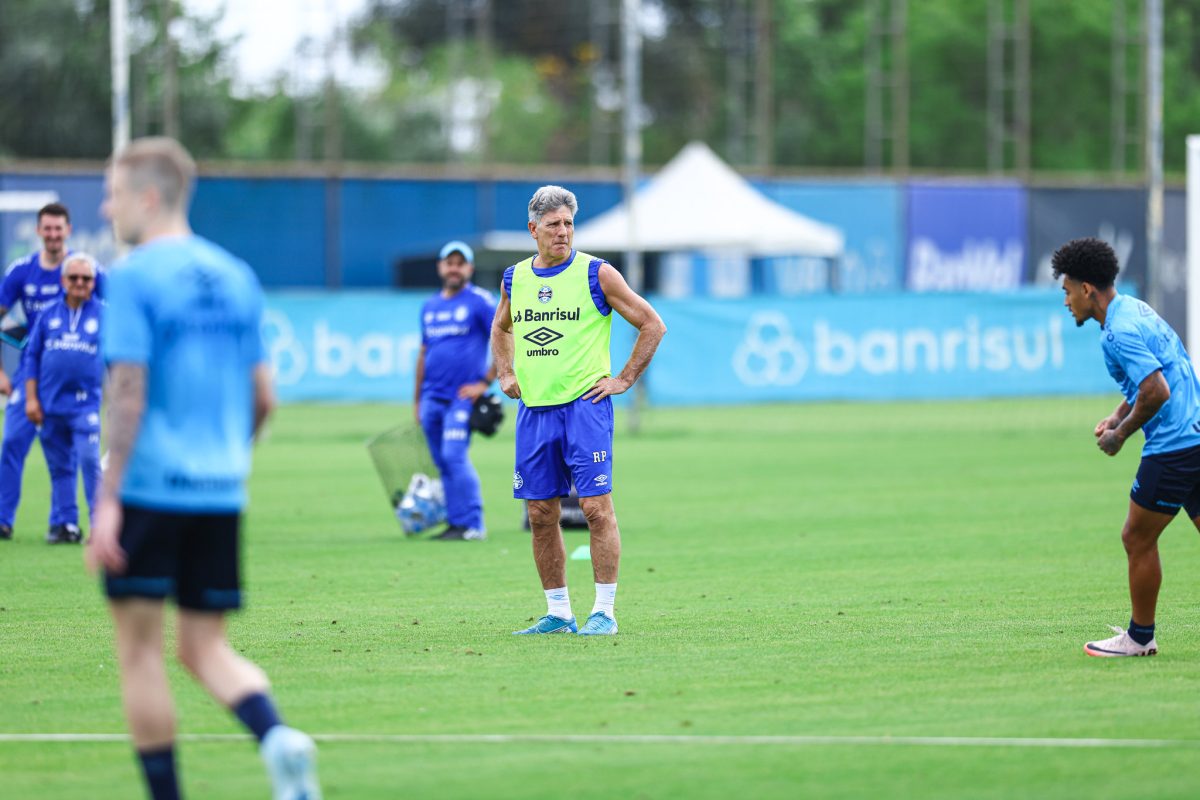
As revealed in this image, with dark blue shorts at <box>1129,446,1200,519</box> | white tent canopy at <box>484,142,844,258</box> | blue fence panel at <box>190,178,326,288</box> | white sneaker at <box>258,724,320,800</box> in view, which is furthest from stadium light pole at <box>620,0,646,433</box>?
white sneaker at <box>258,724,320,800</box>

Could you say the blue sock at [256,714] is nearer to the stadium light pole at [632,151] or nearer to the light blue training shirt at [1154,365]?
the light blue training shirt at [1154,365]

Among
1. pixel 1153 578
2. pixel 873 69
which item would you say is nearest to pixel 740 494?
pixel 1153 578

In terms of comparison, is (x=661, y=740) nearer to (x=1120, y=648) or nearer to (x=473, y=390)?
(x=1120, y=648)

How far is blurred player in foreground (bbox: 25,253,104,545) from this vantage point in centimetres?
1413

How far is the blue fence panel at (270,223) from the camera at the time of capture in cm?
3953

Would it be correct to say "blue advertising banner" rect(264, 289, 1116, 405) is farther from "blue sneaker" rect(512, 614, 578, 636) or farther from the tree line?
the tree line

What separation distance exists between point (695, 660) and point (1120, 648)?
2049mm

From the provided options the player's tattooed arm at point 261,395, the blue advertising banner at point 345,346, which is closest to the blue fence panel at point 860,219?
the blue advertising banner at point 345,346

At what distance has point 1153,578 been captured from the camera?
885cm

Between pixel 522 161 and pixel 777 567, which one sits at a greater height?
pixel 522 161

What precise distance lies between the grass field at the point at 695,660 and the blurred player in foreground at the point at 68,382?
686 mm

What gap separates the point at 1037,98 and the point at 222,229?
4151cm

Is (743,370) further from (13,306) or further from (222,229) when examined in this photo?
(13,306)

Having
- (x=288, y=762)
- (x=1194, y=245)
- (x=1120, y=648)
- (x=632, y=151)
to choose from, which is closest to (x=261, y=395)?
(x=288, y=762)
